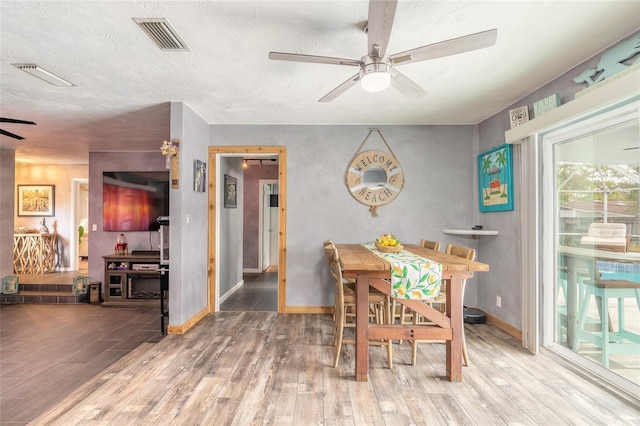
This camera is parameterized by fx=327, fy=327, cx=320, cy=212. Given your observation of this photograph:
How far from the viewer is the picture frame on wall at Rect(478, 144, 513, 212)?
11.6 ft

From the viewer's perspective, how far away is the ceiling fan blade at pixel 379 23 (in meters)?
1.49

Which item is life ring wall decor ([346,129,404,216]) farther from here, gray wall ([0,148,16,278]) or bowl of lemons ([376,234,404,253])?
gray wall ([0,148,16,278])

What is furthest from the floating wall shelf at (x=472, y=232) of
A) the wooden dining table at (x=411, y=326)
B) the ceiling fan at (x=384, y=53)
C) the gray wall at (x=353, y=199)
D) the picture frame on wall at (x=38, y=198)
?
the picture frame on wall at (x=38, y=198)

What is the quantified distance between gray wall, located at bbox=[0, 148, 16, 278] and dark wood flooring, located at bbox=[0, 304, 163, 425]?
2.85 ft

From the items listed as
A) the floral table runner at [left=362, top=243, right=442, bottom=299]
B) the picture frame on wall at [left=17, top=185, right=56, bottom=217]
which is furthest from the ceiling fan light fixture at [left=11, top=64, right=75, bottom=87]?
the picture frame on wall at [left=17, top=185, right=56, bottom=217]

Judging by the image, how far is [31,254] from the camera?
6.84m

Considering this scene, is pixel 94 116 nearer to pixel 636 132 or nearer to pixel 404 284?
pixel 404 284

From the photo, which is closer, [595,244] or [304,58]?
[304,58]

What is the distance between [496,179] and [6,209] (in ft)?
25.8

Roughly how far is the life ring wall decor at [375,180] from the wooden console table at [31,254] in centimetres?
686

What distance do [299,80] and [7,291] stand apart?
625 cm

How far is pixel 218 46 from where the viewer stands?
91.7 inches

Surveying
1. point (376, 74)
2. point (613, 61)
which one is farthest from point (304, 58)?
point (613, 61)

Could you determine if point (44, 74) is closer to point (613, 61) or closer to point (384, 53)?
point (384, 53)
